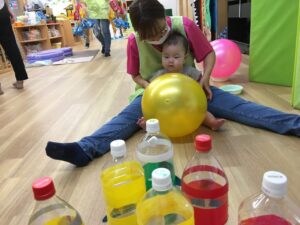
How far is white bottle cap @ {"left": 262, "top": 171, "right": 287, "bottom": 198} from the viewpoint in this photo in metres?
0.43

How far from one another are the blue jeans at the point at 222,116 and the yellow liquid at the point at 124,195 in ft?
1.64

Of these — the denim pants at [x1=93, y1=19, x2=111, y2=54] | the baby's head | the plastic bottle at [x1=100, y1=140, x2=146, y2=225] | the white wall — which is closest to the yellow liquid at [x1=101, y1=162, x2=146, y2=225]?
the plastic bottle at [x1=100, y1=140, x2=146, y2=225]

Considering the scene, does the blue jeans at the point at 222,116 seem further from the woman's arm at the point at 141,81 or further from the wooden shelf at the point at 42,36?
the wooden shelf at the point at 42,36

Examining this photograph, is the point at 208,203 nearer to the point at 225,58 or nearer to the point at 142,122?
the point at 142,122

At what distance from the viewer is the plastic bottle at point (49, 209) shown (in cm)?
47

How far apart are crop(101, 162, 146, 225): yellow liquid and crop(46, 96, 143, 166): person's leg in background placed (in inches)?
17.1

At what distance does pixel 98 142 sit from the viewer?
1.17 meters

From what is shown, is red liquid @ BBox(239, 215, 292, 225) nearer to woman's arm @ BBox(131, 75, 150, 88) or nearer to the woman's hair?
the woman's hair

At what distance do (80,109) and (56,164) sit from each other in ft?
2.38

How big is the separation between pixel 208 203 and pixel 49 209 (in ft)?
1.05

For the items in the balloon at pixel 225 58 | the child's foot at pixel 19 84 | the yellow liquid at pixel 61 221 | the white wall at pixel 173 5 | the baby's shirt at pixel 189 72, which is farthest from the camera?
the white wall at pixel 173 5

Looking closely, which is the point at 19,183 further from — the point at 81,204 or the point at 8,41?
the point at 8,41

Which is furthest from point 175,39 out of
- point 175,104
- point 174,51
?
point 175,104

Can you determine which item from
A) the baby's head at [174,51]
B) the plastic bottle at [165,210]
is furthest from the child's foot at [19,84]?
the plastic bottle at [165,210]
